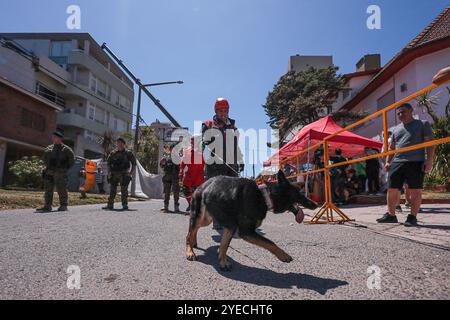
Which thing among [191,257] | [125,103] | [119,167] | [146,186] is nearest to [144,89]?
[146,186]

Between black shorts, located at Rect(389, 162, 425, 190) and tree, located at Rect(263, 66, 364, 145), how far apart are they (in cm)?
1751

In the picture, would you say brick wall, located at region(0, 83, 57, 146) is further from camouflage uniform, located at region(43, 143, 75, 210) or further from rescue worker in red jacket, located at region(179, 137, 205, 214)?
rescue worker in red jacket, located at region(179, 137, 205, 214)

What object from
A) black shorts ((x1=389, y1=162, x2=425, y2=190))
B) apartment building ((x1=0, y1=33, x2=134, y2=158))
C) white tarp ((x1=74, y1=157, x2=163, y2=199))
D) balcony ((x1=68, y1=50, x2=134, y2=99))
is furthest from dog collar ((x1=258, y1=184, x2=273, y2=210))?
balcony ((x1=68, y1=50, x2=134, y2=99))

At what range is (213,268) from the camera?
238 centimetres

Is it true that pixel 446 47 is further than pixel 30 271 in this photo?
Yes

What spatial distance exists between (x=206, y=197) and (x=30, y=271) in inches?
60.7

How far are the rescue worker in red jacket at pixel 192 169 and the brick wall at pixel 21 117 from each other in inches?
734

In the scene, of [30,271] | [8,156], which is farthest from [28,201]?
[8,156]

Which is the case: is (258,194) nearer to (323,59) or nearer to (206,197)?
(206,197)

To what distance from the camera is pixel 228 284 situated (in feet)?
6.47

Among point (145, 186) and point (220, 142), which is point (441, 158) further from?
point (145, 186)

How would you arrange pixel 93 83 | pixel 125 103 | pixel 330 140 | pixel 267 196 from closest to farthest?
1. pixel 267 196
2. pixel 330 140
3. pixel 93 83
4. pixel 125 103

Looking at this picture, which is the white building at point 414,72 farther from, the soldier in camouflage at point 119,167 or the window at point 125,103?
the window at point 125,103

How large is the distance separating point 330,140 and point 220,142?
6.20 m
